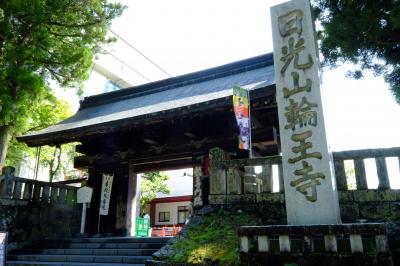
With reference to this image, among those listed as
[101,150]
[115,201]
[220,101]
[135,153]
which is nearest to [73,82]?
[101,150]

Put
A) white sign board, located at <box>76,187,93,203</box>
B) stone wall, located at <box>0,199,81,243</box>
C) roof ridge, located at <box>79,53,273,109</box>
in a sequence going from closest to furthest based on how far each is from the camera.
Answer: stone wall, located at <box>0,199,81,243</box> → white sign board, located at <box>76,187,93,203</box> → roof ridge, located at <box>79,53,273,109</box>

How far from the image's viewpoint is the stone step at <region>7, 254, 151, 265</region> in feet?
24.6

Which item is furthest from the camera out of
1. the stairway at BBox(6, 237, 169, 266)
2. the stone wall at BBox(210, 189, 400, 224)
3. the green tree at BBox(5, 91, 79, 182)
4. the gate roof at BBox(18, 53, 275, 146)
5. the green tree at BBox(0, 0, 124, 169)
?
the green tree at BBox(5, 91, 79, 182)

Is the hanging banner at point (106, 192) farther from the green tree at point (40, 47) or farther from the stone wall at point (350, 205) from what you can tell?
the stone wall at point (350, 205)

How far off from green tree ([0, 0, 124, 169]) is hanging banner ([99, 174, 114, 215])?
3.06 meters

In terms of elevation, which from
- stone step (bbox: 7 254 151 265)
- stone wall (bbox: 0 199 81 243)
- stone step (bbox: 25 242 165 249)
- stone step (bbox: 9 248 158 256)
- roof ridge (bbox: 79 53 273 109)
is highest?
roof ridge (bbox: 79 53 273 109)

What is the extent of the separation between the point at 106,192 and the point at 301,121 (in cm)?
768

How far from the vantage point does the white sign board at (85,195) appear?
11602 millimetres

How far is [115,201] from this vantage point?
37.8 ft

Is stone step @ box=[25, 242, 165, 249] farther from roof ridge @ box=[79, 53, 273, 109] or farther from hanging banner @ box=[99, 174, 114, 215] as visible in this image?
roof ridge @ box=[79, 53, 273, 109]

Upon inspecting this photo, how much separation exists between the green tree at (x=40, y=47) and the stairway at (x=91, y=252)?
10.2 ft

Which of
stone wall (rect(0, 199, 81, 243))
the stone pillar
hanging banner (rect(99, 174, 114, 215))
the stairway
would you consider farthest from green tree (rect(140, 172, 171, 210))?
the stairway

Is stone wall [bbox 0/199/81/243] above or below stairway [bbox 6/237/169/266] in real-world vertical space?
above

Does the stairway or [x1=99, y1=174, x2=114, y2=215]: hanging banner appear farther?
[x1=99, y1=174, x2=114, y2=215]: hanging banner
